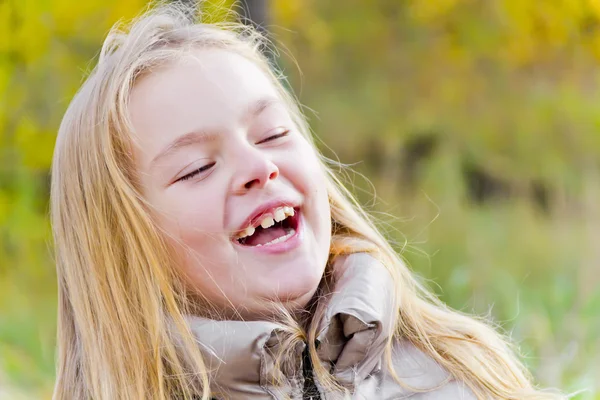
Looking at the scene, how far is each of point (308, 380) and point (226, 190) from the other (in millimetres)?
403

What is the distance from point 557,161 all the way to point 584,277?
1443 millimetres

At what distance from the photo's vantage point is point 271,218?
1.70 metres

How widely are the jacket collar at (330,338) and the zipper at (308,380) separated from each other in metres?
0.03

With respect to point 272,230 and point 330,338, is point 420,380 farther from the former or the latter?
point 272,230

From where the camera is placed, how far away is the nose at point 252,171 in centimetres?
166

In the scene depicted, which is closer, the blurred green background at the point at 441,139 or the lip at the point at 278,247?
the lip at the point at 278,247

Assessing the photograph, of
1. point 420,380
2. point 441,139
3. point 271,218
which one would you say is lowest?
point 441,139

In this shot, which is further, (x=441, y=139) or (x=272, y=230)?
(x=441, y=139)

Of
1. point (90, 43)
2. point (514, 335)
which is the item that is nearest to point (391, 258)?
point (514, 335)

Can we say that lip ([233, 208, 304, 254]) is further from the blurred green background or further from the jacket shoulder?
the blurred green background

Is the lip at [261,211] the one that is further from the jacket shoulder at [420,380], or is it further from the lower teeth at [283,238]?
the jacket shoulder at [420,380]

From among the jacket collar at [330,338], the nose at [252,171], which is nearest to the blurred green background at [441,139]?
the jacket collar at [330,338]

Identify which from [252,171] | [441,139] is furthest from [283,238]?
[441,139]

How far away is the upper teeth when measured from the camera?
5.50 ft
